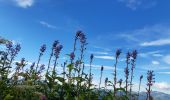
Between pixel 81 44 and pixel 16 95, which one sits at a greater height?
pixel 81 44

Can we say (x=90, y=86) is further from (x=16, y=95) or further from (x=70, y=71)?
(x=16, y=95)

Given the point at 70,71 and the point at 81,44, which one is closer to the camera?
the point at 70,71

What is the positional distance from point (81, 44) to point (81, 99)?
31.3ft

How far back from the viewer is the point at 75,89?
931 cm

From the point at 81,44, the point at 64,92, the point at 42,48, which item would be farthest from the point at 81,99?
the point at 42,48

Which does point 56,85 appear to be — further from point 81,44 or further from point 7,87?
point 81,44

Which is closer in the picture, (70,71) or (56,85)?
(56,85)

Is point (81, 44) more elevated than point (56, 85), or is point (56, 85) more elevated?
point (81, 44)

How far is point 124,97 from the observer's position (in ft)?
34.1

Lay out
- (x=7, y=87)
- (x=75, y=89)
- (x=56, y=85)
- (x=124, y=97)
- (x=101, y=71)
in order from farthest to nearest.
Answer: (x=101, y=71) < (x=124, y=97) < (x=75, y=89) < (x=56, y=85) < (x=7, y=87)

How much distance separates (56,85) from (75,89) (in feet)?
2.88

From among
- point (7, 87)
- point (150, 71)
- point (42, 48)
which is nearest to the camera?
point (7, 87)

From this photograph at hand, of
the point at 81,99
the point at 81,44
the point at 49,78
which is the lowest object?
the point at 81,99

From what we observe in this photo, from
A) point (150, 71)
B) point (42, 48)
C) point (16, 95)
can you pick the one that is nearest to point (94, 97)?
point (16, 95)
